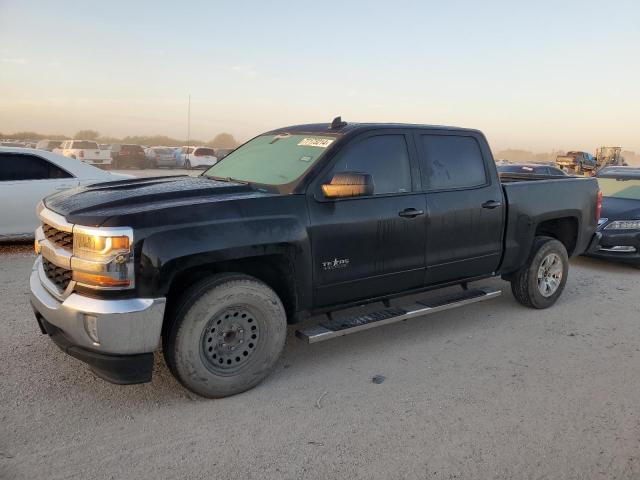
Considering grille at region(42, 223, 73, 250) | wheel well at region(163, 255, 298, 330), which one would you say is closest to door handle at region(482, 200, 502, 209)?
wheel well at region(163, 255, 298, 330)

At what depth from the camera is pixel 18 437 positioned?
2.94 meters

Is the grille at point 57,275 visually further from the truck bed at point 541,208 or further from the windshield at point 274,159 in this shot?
the truck bed at point 541,208

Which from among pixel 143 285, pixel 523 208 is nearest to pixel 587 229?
pixel 523 208

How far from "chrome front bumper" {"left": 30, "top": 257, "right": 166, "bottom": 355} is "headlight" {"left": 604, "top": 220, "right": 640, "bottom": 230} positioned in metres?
7.04

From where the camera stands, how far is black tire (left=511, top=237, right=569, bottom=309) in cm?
543

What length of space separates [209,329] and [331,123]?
6.72 feet

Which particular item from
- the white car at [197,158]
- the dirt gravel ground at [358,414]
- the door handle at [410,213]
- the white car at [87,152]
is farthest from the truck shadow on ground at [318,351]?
the white car at [197,158]

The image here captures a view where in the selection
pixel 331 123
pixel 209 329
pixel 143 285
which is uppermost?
pixel 331 123

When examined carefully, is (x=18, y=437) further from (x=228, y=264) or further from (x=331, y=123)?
(x=331, y=123)

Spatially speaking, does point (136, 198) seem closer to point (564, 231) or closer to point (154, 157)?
point (564, 231)

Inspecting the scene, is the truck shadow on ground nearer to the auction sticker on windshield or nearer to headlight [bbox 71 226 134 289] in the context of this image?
headlight [bbox 71 226 134 289]

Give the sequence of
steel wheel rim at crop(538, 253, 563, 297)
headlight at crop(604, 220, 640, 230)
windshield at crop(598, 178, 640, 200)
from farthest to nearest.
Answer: windshield at crop(598, 178, 640, 200) → headlight at crop(604, 220, 640, 230) → steel wheel rim at crop(538, 253, 563, 297)

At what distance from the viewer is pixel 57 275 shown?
3412mm

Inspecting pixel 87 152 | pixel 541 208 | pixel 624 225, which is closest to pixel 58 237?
pixel 541 208
